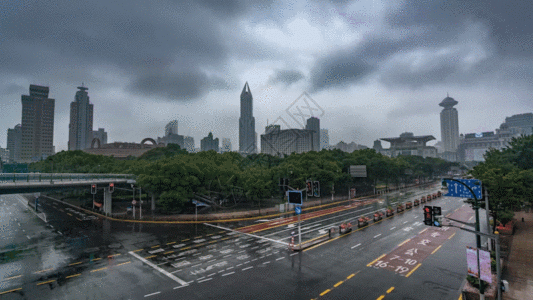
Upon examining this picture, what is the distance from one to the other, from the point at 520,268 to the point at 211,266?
2439cm

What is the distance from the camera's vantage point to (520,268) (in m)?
21.1

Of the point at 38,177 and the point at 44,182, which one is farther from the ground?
the point at 38,177

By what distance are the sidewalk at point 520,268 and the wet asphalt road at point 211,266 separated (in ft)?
9.50

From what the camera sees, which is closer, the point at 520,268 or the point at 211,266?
the point at 520,268

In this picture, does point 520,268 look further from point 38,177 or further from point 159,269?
point 38,177

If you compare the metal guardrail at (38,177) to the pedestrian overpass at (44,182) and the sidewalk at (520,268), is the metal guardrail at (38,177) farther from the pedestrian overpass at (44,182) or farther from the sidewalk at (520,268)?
the sidewalk at (520,268)

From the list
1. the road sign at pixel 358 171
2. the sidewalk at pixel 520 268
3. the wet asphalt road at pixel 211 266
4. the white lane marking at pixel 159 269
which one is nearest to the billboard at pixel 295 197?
the wet asphalt road at pixel 211 266

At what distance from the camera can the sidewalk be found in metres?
17.1

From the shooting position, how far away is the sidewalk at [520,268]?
17.1 metres

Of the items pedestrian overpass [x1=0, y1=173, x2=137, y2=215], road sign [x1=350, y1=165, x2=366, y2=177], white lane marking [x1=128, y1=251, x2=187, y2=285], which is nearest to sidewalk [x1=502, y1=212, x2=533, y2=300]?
white lane marking [x1=128, y1=251, x2=187, y2=285]

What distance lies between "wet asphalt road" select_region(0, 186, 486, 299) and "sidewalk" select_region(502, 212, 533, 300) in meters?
2.90

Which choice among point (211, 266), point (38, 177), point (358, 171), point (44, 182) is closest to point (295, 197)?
point (211, 266)

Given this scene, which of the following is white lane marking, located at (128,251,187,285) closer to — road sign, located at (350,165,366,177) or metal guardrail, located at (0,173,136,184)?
metal guardrail, located at (0,173,136,184)

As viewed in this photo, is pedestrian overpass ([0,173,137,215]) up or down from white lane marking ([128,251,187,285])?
up
